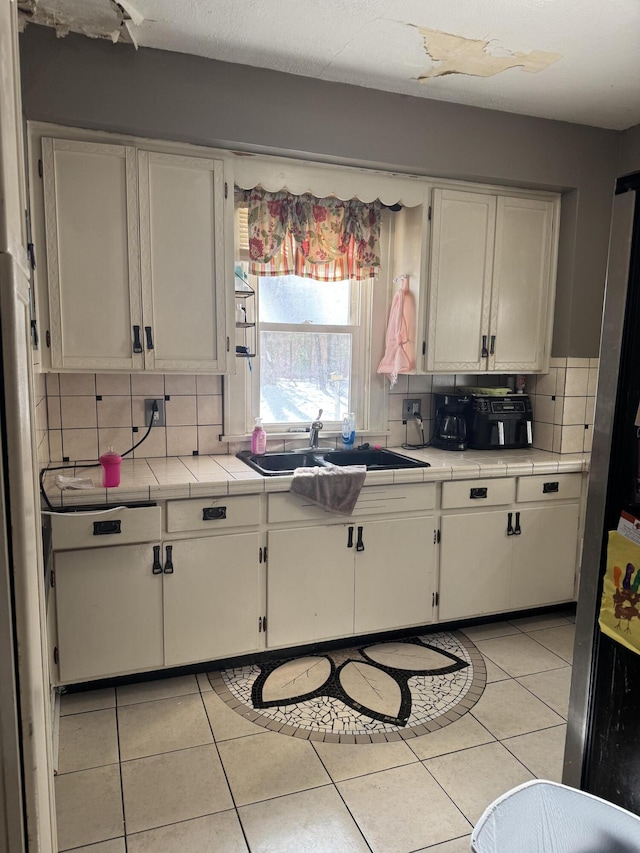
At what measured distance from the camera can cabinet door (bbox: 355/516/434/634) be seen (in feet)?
9.18

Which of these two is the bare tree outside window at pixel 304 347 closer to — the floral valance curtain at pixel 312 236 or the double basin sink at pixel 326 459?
the floral valance curtain at pixel 312 236

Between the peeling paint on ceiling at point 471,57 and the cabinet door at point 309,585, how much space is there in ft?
6.74

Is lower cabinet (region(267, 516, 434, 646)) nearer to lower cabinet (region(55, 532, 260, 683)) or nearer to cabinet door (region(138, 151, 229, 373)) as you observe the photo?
lower cabinet (region(55, 532, 260, 683))

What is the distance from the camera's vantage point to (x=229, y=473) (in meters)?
2.64

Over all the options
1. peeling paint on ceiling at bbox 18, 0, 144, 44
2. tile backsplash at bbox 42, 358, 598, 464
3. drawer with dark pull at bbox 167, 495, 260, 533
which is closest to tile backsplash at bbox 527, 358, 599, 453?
tile backsplash at bbox 42, 358, 598, 464

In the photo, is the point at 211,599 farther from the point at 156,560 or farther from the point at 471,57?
the point at 471,57

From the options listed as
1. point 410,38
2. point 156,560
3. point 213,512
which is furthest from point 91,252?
point 410,38

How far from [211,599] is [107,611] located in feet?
1.38

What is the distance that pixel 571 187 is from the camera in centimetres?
319

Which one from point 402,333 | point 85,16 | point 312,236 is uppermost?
point 85,16

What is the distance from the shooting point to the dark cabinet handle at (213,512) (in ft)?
8.18

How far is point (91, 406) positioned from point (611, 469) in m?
2.27

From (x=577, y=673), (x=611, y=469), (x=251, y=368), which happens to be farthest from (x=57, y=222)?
(x=577, y=673)

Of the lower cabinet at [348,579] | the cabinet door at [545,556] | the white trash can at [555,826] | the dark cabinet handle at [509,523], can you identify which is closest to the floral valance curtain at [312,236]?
the lower cabinet at [348,579]
